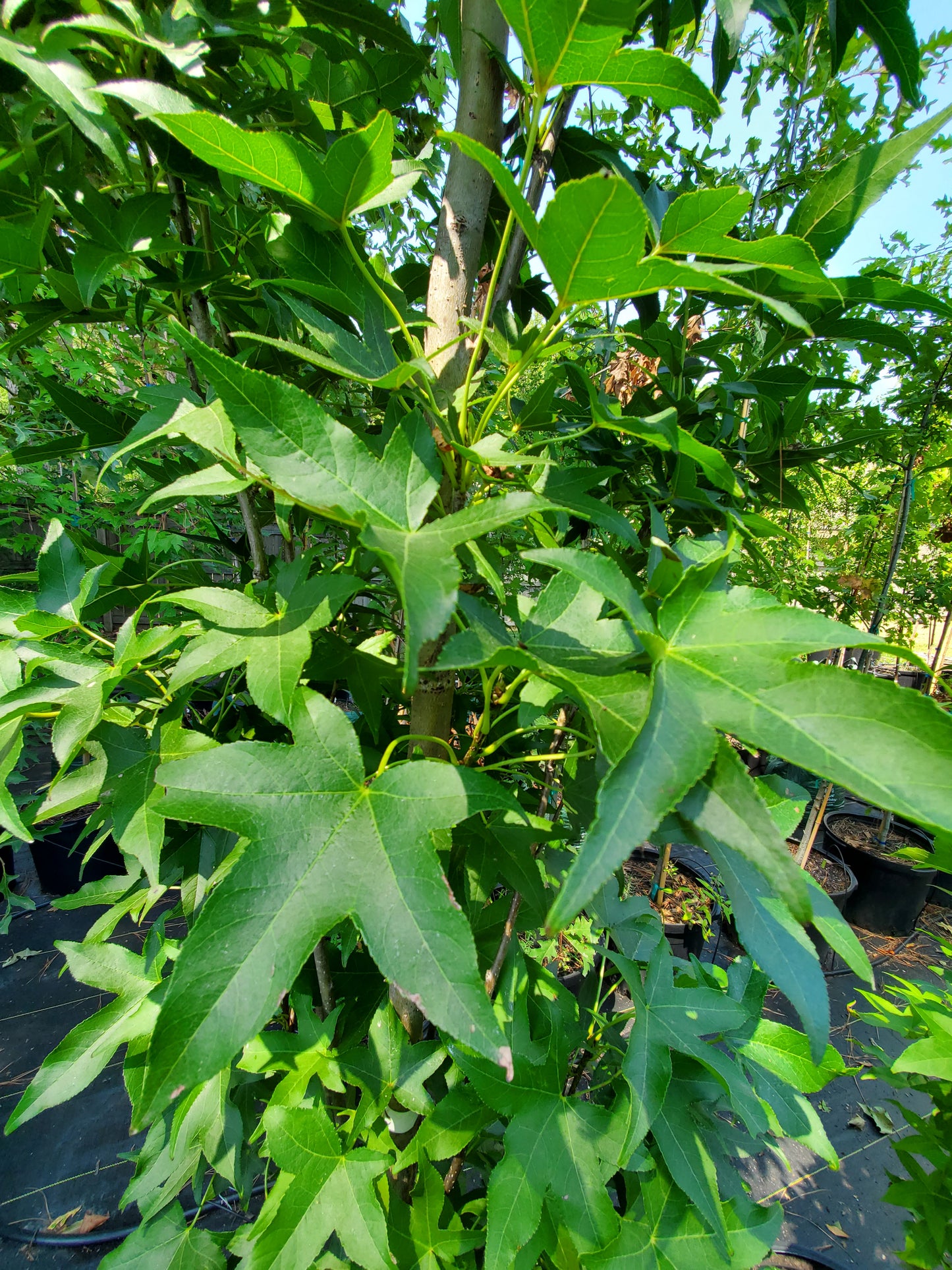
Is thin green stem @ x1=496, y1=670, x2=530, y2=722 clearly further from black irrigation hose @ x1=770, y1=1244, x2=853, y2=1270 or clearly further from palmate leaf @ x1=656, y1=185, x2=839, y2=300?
black irrigation hose @ x1=770, y1=1244, x2=853, y2=1270

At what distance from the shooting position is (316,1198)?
537mm

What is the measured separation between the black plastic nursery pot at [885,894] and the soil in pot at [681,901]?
26.9 inches

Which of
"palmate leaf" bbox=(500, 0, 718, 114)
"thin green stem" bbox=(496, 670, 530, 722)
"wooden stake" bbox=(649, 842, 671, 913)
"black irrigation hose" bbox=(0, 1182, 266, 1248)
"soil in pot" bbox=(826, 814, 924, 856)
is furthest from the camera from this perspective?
"soil in pot" bbox=(826, 814, 924, 856)

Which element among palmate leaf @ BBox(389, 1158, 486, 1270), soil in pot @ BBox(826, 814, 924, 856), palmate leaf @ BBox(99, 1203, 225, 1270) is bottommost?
soil in pot @ BBox(826, 814, 924, 856)

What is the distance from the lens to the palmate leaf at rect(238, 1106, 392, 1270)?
0.52 meters

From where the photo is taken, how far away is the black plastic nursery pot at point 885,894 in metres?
2.41

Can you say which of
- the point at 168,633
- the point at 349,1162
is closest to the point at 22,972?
the point at 349,1162

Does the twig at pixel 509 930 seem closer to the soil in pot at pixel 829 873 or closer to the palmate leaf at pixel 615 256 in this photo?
the palmate leaf at pixel 615 256

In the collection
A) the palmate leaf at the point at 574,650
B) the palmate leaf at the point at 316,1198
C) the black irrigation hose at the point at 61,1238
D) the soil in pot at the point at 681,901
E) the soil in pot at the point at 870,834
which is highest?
the palmate leaf at the point at 574,650

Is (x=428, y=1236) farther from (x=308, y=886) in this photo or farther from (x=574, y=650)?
(x=574, y=650)

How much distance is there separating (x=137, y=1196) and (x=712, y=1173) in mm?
629

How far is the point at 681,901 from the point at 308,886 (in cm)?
223

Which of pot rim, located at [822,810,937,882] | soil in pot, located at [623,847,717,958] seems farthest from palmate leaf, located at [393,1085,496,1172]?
pot rim, located at [822,810,937,882]

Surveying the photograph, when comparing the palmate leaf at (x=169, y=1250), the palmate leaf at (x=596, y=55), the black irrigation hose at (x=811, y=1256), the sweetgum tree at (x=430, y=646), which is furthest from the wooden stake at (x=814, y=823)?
the palmate leaf at (x=596, y=55)
